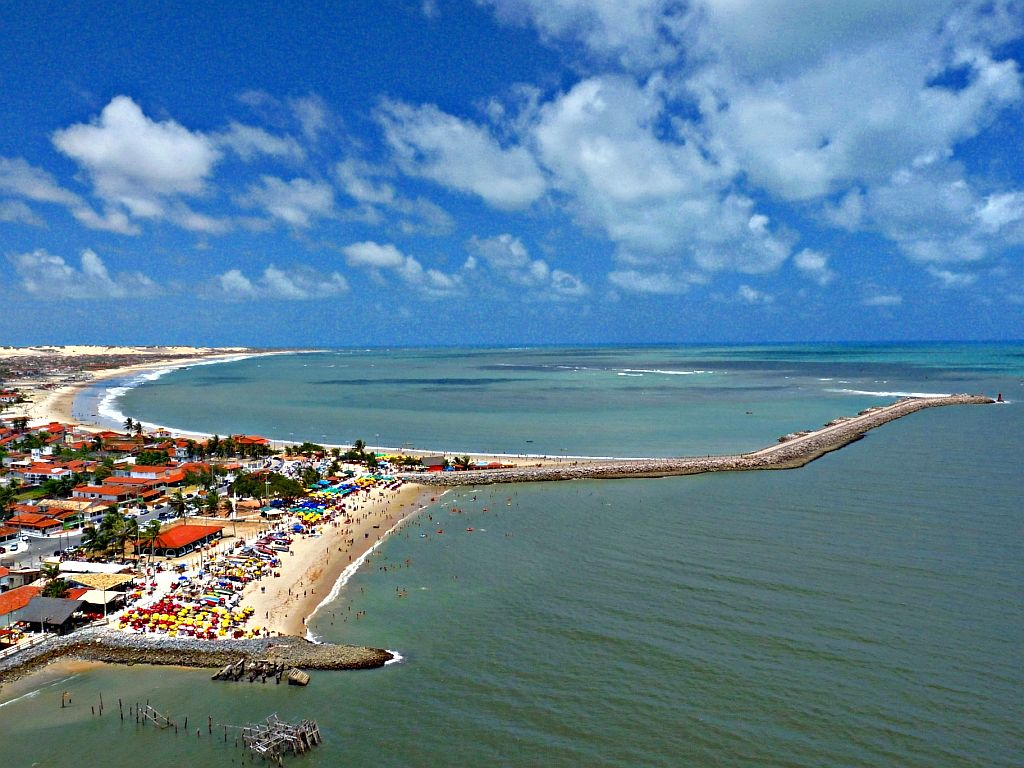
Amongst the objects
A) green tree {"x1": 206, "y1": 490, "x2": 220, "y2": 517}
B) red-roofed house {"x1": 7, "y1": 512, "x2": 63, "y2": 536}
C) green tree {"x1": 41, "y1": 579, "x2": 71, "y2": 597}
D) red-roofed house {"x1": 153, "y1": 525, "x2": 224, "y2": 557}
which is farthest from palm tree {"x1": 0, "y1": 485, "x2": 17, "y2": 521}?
green tree {"x1": 41, "y1": 579, "x2": 71, "y2": 597}

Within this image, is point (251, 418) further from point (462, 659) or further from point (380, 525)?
point (462, 659)

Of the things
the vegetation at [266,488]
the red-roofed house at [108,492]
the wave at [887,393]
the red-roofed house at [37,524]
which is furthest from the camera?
the wave at [887,393]

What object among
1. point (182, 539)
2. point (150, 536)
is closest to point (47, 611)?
point (150, 536)

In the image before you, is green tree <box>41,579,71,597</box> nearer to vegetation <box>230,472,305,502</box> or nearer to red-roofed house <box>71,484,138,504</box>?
vegetation <box>230,472,305,502</box>

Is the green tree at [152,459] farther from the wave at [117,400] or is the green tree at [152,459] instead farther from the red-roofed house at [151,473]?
the wave at [117,400]

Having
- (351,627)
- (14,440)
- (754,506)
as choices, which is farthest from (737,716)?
(14,440)

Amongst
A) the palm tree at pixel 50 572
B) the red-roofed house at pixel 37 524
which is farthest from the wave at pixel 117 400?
the palm tree at pixel 50 572
